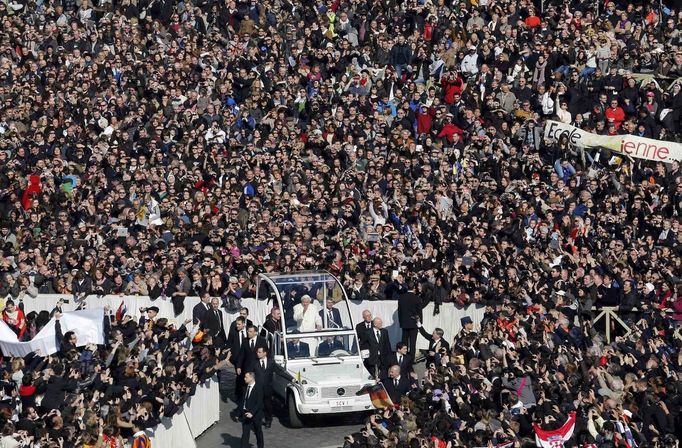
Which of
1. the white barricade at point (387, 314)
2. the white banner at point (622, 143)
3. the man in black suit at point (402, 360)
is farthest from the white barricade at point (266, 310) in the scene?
the white banner at point (622, 143)

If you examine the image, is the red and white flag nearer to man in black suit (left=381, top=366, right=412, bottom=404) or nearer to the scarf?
man in black suit (left=381, top=366, right=412, bottom=404)

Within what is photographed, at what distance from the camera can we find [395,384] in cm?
2923

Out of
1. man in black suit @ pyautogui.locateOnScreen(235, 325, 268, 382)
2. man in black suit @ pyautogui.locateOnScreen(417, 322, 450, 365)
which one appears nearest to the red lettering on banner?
man in black suit @ pyautogui.locateOnScreen(417, 322, 450, 365)

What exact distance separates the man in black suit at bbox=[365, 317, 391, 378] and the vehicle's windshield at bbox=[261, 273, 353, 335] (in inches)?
21.9

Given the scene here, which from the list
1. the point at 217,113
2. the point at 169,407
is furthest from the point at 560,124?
the point at 169,407

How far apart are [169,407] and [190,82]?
16720mm

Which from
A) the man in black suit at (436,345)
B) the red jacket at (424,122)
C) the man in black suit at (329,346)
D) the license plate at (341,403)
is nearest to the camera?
the license plate at (341,403)

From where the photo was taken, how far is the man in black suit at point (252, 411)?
27.5m

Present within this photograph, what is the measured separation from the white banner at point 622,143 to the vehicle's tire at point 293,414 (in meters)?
11.9

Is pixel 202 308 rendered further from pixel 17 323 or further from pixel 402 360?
pixel 402 360

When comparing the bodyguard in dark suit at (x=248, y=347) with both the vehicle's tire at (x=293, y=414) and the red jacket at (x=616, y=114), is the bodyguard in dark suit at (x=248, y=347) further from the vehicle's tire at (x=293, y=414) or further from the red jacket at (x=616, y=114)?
the red jacket at (x=616, y=114)

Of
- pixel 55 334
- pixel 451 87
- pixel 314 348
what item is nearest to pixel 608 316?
pixel 314 348

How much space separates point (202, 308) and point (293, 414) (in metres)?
3.73

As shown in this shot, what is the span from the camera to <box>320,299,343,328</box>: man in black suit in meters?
30.9
